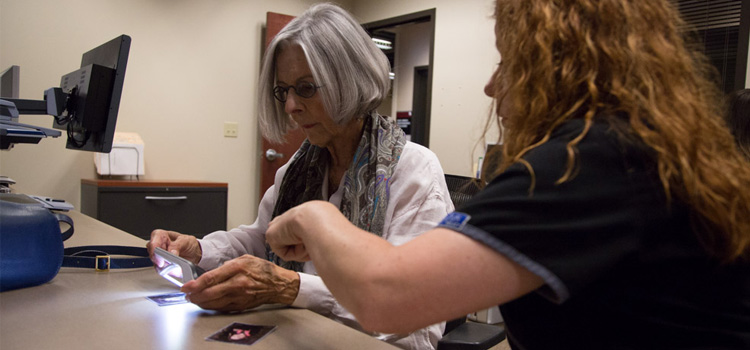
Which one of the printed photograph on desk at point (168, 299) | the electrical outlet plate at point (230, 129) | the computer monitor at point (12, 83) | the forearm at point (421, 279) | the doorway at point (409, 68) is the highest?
the doorway at point (409, 68)

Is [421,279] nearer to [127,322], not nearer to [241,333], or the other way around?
[241,333]

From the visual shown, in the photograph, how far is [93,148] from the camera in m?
1.55

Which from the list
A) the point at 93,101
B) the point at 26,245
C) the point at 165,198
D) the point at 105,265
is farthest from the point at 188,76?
the point at 26,245

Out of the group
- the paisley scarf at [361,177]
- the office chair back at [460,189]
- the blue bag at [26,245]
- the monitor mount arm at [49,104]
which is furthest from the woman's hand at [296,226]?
the monitor mount arm at [49,104]

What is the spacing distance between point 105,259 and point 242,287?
0.50 m

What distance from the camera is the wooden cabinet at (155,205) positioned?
2.99m

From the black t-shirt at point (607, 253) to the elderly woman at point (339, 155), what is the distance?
1.81 feet

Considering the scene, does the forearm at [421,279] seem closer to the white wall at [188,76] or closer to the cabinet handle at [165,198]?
the cabinet handle at [165,198]

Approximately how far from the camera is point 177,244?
1.36m

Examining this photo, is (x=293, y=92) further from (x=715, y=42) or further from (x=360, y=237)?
(x=715, y=42)

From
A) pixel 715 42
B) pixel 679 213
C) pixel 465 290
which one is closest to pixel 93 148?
pixel 465 290

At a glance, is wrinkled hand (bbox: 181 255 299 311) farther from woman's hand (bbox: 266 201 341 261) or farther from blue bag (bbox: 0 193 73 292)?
blue bag (bbox: 0 193 73 292)

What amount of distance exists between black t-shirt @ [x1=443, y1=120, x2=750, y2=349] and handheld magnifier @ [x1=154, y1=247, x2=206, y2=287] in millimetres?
586

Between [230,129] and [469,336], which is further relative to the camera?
[230,129]
